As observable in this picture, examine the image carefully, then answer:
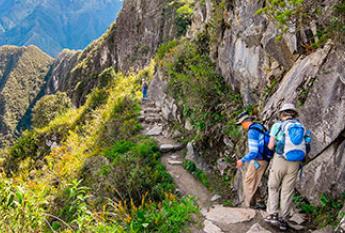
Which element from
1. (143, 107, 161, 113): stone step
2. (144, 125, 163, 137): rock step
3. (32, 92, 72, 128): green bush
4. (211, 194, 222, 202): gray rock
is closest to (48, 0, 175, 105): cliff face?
(32, 92, 72, 128): green bush

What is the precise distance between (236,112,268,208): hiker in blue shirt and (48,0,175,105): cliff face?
3233 centimetres

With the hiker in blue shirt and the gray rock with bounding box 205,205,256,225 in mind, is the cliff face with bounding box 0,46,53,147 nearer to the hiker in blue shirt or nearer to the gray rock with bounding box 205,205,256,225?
the gray rock with bounding box 205,205,256,225

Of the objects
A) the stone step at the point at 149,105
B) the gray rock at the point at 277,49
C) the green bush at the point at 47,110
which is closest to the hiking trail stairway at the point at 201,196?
the stone step at the point at 149,105

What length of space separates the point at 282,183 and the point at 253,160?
84 cm

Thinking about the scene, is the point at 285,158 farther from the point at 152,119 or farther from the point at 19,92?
the point at 19,92

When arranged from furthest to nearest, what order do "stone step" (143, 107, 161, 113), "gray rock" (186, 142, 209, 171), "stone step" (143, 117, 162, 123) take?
1. "stone step" (143, 107, 161, 113)
2. "stone step" (143, 117, 162, 123)
3. "gray rock" (186, 142, 209, 171)

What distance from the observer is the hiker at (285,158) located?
6453 mm

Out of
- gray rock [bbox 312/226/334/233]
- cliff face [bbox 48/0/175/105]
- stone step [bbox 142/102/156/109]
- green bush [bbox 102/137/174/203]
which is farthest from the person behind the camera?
cliff face [bbox 48/0/175/105]

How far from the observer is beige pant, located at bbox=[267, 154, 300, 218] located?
674cm

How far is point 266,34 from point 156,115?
8.59 m

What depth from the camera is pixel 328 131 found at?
735 centimetres

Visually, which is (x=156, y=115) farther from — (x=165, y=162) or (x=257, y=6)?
(x=257, y=6)

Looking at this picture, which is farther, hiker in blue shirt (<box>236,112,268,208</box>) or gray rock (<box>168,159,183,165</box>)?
gray rock (<box>168,159,183,165</box>)

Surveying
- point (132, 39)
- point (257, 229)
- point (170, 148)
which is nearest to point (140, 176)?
point (170, 148)
